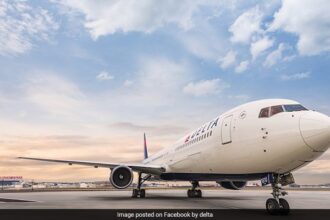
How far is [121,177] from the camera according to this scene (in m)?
22.2

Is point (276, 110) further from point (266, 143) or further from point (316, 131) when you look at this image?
point (316, 131)

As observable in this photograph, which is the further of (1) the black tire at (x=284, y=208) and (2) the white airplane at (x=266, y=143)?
(1) the black tire at (x=284, y=208)

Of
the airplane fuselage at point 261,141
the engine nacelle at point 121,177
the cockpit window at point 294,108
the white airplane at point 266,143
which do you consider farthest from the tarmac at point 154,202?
the cockpit window at point 294,108

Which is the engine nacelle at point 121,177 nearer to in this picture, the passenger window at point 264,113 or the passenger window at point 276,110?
the passenger window at point 264,113

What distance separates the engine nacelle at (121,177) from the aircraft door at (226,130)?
891 centimetres

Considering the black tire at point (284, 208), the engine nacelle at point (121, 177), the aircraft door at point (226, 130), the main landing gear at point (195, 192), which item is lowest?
the black tire at point (284, 208)

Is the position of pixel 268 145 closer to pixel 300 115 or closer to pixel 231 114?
pixel 300 115

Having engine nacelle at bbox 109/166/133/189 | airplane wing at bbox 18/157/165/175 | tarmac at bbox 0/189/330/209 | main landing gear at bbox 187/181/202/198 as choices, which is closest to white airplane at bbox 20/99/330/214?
tarmac at bbox 0/189/330/209

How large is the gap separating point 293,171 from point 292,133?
6.72ft

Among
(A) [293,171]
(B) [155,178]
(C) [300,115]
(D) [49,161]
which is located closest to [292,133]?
(C) [300,115]

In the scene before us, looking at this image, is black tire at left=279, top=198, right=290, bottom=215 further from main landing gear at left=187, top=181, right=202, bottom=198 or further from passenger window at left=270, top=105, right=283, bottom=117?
main landing gear at left=187, top=181, right=202, bottom=198

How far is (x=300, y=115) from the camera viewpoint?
38.2ft

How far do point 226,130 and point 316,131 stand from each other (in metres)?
4.23

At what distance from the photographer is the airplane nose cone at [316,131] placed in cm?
1079
